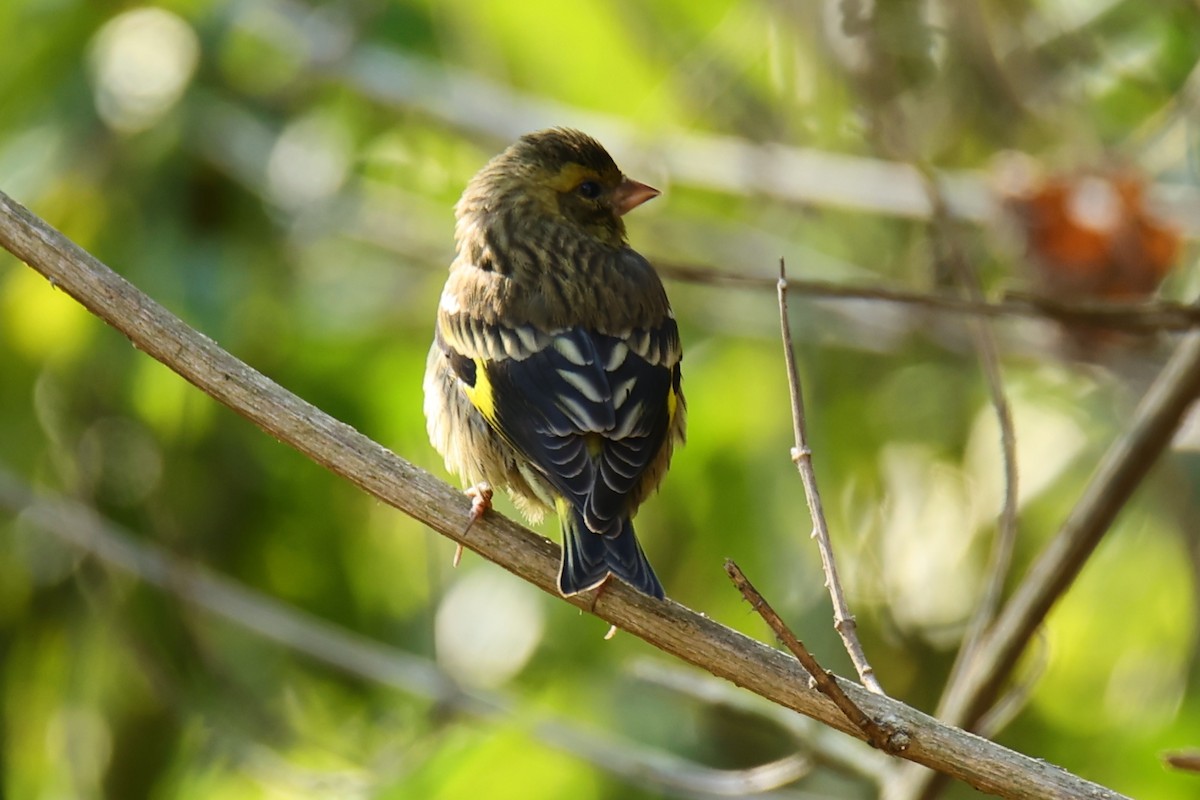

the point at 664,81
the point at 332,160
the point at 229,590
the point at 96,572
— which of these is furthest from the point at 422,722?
the point at 664,81

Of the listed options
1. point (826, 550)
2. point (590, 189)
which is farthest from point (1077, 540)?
point (590, 189)

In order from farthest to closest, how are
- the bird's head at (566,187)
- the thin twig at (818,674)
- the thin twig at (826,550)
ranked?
the bird's head at (566,187) → the thin twig at (826,550) → the thin twig at (818,674)

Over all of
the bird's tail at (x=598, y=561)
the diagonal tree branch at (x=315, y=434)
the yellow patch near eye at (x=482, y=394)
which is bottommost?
the diagonal tree branch at (x=315, y=434)

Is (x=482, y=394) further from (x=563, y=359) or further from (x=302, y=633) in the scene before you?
(x=302, y=633)

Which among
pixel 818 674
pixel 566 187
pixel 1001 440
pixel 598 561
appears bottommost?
pixel 818 674

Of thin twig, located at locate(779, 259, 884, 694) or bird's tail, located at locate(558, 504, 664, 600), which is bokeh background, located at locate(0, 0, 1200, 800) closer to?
bird's tail, located at locate(558, 504, 664, 600)

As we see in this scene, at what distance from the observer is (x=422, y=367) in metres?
7.00

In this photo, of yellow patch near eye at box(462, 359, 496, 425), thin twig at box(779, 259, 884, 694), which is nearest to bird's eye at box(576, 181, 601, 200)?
yellow patch near eye at box(462, 359, 496, 425)

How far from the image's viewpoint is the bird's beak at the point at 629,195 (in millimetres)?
4945

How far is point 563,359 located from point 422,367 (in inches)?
112

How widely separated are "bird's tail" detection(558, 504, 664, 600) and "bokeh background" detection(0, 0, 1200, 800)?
1.88 metres

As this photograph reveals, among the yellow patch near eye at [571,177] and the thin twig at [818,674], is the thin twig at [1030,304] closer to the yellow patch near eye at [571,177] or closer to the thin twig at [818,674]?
the thin twig at [818,674]

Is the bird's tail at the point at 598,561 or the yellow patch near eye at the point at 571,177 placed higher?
the yellow patch near eye at the point at 571,177

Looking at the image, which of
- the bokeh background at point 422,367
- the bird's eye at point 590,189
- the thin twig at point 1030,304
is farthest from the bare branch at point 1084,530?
the bird's eye at point 590,189
